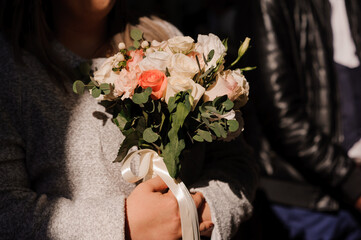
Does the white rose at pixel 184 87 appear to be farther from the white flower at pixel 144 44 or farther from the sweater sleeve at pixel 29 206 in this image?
the sweater sleeve at pixel 29 206

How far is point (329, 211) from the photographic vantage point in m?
1.91

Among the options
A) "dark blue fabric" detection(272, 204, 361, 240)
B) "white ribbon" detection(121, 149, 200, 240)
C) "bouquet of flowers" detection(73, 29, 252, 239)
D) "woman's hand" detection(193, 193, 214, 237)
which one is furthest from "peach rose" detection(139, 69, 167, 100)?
"dark blue fabric" detection(272, 204, 361, 240)

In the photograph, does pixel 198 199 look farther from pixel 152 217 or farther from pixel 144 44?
pixel 144 44

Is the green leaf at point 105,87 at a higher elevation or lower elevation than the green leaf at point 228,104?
lower

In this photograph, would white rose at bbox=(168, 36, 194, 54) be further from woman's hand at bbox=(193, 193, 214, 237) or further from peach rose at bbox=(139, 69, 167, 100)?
woman's hand at bbox=(193, 193, 214, 237)

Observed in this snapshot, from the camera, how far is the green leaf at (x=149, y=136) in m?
1.03

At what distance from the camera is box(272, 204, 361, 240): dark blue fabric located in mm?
1892

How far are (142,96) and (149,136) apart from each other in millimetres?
122

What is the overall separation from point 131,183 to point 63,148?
0.25 m

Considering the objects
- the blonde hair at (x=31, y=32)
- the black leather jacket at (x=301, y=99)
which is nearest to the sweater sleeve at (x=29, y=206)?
the blonde hair at (x=31, y=32)

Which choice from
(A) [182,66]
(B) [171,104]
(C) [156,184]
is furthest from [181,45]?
(C) [156,184]

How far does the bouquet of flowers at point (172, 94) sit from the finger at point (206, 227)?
0.66 feet

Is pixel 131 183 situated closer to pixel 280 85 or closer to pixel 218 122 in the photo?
pixel 218 122

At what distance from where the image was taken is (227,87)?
1.03 metres
